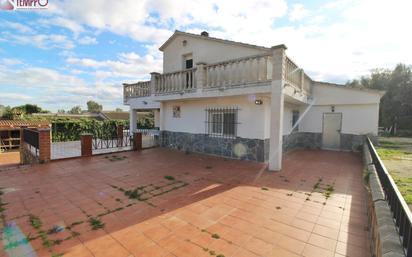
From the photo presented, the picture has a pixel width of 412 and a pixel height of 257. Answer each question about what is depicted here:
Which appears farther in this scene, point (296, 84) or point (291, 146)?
point (291, 146)

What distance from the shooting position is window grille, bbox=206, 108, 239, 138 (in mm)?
8883

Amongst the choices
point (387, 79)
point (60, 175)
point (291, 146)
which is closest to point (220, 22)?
point (291, 146)

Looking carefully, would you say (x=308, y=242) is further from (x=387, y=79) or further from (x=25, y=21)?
(x=387, y=79)

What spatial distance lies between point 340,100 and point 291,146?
12.7ft

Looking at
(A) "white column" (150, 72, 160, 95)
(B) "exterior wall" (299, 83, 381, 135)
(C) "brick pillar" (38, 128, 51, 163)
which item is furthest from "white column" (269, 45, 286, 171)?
(C) "brick pillar" (38, 128, 51, 163)

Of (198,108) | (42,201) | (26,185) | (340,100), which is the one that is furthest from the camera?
(340,100)

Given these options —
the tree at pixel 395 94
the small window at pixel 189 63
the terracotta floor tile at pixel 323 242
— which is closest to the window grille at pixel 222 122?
the small window at pixel 189 63

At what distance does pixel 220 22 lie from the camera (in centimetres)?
898

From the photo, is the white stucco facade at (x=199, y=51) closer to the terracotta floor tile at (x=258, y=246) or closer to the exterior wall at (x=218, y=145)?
the exterior wall at (x=218, y=145)

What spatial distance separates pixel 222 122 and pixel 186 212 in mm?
5835

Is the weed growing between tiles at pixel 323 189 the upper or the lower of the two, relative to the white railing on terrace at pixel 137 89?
lower

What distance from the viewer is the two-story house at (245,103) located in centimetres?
723

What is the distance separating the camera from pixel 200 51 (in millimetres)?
10711

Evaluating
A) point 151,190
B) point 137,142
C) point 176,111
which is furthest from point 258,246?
point 137,142
